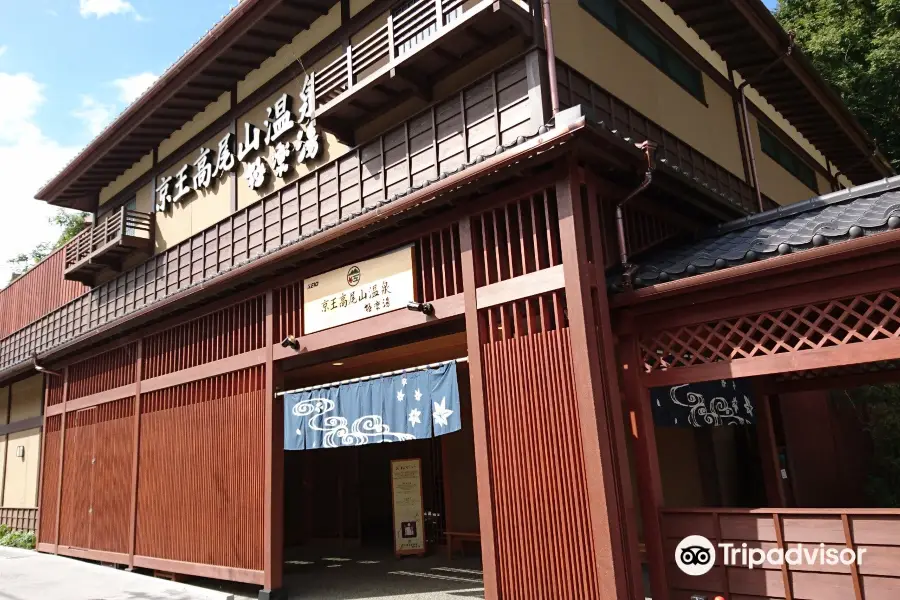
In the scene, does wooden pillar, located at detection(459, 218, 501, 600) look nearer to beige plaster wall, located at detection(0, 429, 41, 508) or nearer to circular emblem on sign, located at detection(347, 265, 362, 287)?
circular emblem on sign, located at detection(347, 265, 362, 287)

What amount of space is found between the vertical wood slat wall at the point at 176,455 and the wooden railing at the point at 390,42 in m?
3.73

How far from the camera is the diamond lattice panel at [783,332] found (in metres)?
5.76

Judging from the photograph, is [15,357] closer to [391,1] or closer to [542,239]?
[391,1]

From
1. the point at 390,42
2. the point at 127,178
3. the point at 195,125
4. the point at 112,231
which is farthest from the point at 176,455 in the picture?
the point at 390,42

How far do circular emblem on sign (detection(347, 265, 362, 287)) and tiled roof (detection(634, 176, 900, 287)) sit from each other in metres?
3.80

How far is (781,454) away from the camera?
36.1 feet

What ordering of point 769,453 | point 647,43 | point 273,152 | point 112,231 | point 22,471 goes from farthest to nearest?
point 22,471 < point 112,231 < point 273,152 < point 647,43 < point 769,453

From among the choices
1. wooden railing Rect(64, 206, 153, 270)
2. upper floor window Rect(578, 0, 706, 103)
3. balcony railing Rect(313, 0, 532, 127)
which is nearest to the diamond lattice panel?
balcony railing Rect(313, 0, 532, 127)

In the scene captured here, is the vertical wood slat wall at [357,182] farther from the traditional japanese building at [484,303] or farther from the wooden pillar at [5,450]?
the wooden pillar at [5,450]

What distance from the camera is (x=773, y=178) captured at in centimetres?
1354

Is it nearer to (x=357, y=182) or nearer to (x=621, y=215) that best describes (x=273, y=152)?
(x=357, y=182)

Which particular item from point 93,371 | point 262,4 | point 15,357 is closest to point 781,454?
point 262,4

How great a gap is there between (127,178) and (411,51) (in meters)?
10.9

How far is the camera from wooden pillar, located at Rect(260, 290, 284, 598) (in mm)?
9586
